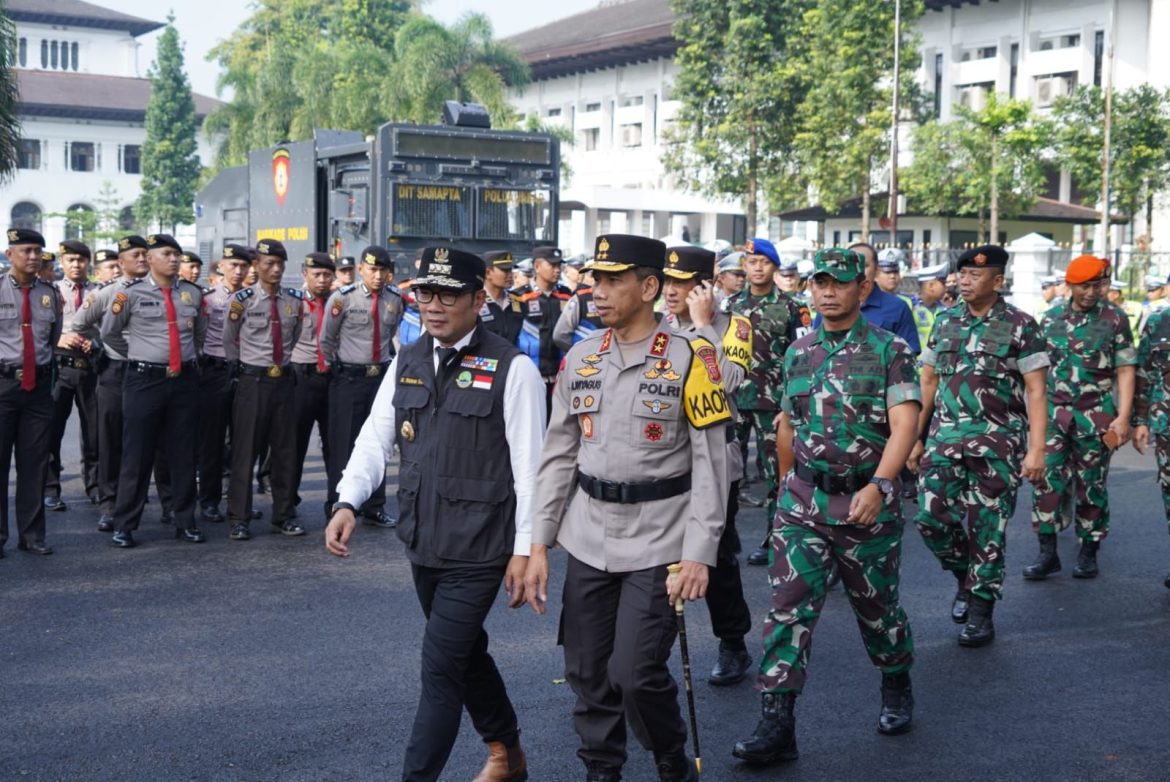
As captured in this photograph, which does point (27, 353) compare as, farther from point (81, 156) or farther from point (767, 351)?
point (81, 156)

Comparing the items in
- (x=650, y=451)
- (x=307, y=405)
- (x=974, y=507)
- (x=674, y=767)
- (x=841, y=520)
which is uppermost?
(x=650, y=451)

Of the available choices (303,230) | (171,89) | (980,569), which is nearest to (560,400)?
(980,569)

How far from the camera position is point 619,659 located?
444 cm

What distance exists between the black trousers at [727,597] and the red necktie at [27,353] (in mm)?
A: 5028

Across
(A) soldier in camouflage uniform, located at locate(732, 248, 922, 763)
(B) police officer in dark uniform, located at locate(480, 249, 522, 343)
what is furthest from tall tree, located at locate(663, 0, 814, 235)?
(A) soldier in camouflage uniform, located at locate(732, 248, 922, 763)

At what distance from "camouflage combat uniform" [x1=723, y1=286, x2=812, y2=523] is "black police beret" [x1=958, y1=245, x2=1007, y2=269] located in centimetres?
182

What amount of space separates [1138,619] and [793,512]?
321 cm

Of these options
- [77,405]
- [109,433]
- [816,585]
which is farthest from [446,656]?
[77,405]

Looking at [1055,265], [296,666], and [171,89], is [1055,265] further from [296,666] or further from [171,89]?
[171,89]

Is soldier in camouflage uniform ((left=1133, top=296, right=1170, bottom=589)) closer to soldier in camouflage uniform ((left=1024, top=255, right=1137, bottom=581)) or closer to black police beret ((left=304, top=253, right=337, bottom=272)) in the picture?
soldier in camouflage uniform ((left=1024, top=255, right=1137, bottom=581))

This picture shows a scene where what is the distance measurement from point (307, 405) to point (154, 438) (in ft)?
3.94

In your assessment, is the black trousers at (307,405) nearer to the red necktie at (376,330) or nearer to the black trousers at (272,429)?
the black trousers at (272,429)

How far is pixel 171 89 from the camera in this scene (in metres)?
72.8

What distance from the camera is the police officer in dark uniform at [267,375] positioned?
32.8 ft
